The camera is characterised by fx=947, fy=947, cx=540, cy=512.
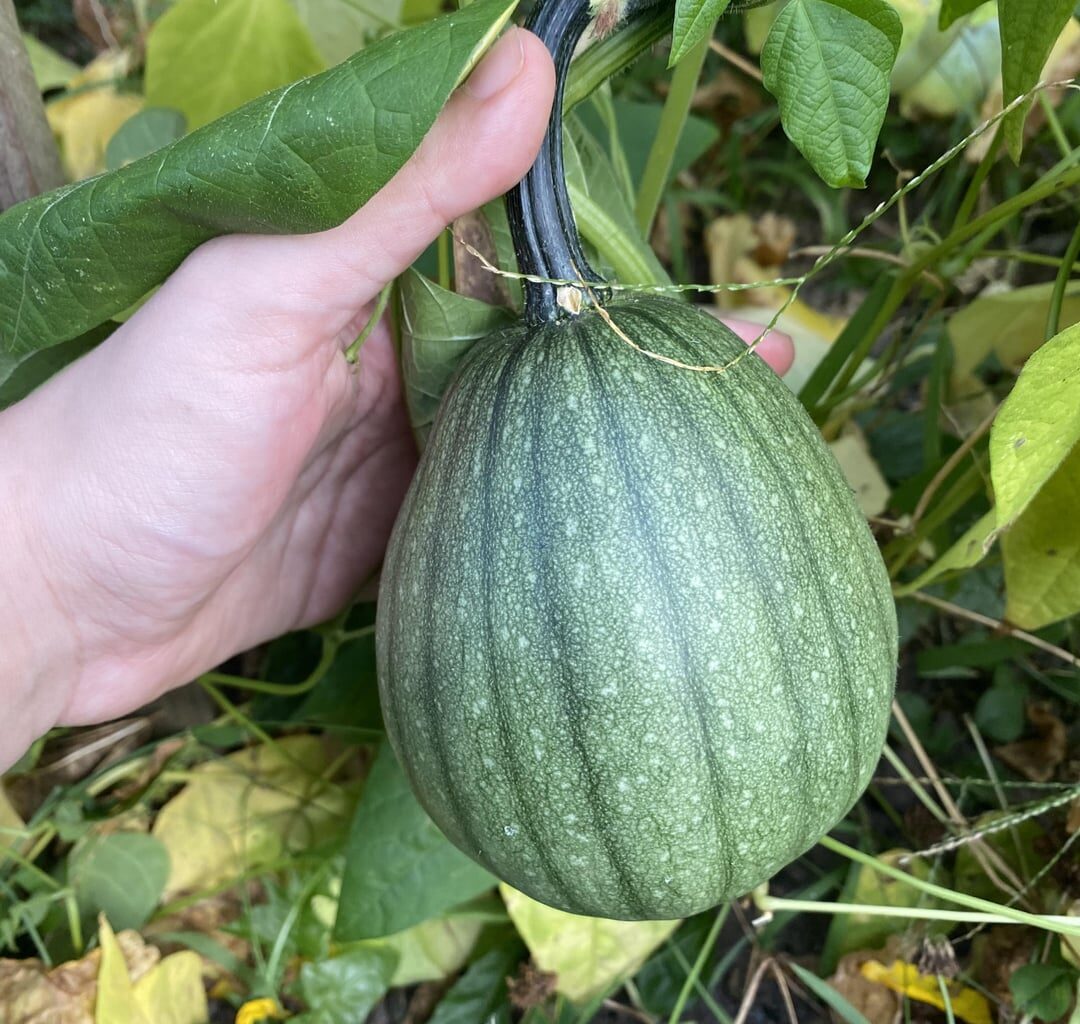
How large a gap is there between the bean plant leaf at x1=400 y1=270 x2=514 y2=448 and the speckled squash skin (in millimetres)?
101

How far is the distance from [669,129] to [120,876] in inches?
45.1

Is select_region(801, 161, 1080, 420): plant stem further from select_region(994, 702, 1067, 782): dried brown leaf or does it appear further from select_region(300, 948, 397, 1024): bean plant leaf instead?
select_region(300, 948, 397, 1024): bean plant leaf

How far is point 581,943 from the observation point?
117 centimetres

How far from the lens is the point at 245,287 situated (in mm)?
749

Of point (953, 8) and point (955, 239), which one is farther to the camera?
point (955, 239)

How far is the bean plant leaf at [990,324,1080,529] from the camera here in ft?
1.96

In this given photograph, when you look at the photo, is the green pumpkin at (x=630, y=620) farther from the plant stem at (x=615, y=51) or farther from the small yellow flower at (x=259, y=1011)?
the small yellow flower at (x=259, y=1011)

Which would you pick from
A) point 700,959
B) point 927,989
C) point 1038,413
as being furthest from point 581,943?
point 1038,413

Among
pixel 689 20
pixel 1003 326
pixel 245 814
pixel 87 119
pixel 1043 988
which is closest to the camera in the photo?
pixel 689 20

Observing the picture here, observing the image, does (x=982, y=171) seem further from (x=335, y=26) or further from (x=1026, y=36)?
(x=335, y=26)

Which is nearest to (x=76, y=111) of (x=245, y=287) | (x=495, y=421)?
(x=245, y=287)

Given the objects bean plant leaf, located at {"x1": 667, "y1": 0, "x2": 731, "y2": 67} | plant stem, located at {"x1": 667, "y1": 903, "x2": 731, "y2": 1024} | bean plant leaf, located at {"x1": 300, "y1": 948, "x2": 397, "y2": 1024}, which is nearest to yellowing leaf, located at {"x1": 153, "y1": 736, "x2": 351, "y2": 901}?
bean plant leaf, located at {"x1": 300, "y1": 948, "x2": 397, "y2": 1024}

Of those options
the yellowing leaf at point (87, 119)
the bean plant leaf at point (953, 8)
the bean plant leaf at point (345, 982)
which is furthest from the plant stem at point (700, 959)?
the yellowing leaf at point (87, 119)

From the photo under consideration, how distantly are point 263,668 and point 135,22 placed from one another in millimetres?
1241
